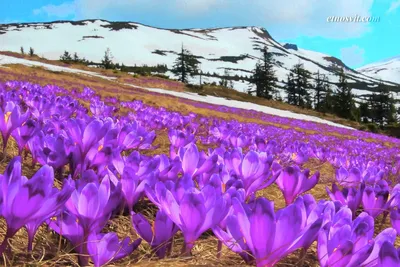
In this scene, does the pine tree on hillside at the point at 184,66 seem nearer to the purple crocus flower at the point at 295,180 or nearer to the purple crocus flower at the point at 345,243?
the purple crocus flower at the point at 295,180

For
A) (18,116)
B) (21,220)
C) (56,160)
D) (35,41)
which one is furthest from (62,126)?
(35,41)

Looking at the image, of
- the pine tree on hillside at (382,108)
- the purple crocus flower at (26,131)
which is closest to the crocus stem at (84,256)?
the purple crocus flower at (26,131)

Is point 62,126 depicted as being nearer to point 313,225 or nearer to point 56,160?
point 56,160

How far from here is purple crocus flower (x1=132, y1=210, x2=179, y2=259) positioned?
116 cm

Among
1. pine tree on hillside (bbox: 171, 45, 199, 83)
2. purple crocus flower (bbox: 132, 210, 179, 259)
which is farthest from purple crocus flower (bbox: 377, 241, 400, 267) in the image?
pine tree on hillside (bbox: 171, 45, 199, 83)

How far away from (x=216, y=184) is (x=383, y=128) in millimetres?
47334

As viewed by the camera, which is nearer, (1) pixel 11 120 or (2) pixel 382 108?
(1) pixel 11 120

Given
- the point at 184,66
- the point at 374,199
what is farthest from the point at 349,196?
the point at 184,66

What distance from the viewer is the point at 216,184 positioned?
4.58 ft

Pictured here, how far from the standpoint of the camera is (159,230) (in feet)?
3.81

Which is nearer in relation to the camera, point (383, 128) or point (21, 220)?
point (21, 220)

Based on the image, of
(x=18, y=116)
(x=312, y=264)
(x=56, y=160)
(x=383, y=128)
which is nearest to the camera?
(x=312, y=264)

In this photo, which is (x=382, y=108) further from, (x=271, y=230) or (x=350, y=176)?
(x=271, y=230)

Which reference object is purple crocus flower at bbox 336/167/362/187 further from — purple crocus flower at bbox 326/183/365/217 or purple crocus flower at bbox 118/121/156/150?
purple crocus flower at bbox 118/121/156/150
